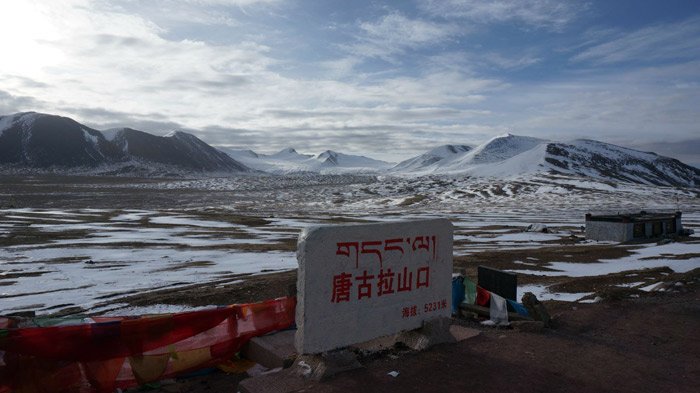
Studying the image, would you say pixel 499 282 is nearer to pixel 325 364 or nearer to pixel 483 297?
pixel 483 297

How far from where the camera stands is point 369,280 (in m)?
8.20

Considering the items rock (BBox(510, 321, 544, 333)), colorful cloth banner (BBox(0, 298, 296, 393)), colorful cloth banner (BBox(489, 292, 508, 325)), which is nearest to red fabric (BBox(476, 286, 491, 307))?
colorful cloth banner (BBox(489, 292, 508, 325))

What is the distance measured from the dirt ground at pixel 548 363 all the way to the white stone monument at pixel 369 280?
0.64 meters

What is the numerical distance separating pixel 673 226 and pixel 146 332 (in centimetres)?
4470

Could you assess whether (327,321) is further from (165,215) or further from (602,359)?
(165,215)

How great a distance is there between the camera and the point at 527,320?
1062 centimetres

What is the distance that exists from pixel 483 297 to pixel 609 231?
30.3 m

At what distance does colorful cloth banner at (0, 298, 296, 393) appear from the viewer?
20.4 feet

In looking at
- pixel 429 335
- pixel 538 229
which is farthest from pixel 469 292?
pixel 538 229

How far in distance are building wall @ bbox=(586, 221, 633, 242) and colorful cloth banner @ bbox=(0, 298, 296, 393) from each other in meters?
35.0

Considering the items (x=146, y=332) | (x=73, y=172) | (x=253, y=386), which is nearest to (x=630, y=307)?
(x=253, y=386)

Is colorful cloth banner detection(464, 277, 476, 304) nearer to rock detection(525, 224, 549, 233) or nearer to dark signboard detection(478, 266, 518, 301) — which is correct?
dark signboard detection(478, 266, 518, 301)

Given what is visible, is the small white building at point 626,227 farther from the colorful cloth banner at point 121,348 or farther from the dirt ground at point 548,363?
the colorful cloth banner at point 121,348

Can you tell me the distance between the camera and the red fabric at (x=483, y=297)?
1162 cm
